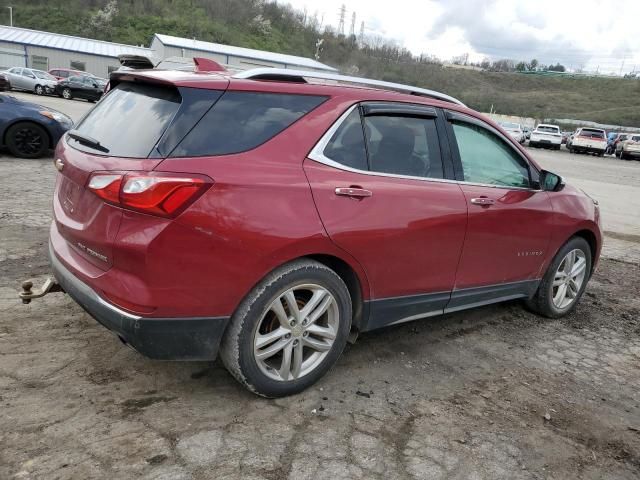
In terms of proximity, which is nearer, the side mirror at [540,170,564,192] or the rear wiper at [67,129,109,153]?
the rear wiper at [67,129,109,153]

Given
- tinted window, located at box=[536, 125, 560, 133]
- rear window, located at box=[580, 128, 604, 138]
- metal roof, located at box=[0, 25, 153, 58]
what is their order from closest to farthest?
rear window, located at box=[580, 128, 604, 138] < tinted window, located at box=[536, 125, 560, 133] < metal roof, located at box=[0, 25, 153, 58]

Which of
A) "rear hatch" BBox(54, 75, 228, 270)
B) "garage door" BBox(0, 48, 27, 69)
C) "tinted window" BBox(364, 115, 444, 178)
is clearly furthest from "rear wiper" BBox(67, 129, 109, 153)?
"garage door" BBox(0, 48, 27, 69)

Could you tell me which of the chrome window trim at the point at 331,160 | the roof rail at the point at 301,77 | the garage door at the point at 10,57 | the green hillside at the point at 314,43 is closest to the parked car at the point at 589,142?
the roof rail at the point at 301,77

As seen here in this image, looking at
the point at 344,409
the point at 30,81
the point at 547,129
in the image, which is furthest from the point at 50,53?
the point at 344,409

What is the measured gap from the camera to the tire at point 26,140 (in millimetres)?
9594

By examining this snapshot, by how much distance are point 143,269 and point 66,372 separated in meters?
1.08

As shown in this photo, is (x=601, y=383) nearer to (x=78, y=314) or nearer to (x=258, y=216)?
(x=258, y=216)

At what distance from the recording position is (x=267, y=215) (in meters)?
2.65

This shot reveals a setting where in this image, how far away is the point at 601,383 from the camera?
365cm

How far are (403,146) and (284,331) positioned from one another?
4.56 ft

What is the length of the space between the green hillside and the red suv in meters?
75.6

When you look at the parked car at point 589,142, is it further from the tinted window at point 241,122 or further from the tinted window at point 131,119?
the tinted window at point 131,119

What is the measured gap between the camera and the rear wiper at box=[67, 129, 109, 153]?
2.83 m

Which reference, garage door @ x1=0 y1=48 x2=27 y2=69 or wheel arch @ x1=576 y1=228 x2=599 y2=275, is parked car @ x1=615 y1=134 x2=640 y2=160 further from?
garage door @ x1=0 y1=48 x2=27 y2=69
